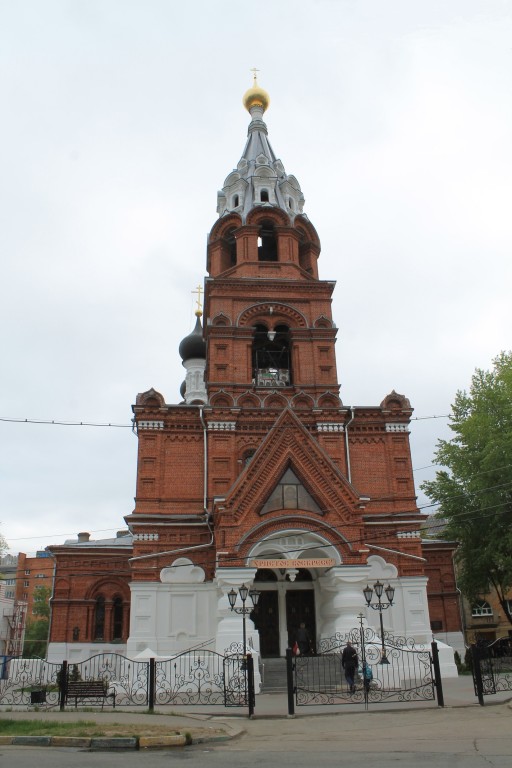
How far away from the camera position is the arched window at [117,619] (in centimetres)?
2864

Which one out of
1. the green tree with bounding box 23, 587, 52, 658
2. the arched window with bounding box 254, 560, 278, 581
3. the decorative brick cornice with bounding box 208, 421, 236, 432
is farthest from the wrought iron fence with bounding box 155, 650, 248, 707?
the green tree with bounding box 23, 587, 52, 658

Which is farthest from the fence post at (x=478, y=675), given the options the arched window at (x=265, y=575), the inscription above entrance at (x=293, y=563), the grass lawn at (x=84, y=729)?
the arched window at (x=265, y=575)

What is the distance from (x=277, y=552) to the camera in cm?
2294

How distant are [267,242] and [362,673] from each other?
21514mm

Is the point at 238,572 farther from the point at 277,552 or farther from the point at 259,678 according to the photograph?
the point at 259,678

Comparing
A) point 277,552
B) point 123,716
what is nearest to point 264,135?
point 277,552

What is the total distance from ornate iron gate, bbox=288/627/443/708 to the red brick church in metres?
1.06

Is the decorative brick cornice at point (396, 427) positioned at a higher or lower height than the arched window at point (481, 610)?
higher

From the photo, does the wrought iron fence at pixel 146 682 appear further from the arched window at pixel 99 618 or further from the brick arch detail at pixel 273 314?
the brick arch detail at pixel 273 314

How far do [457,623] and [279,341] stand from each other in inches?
554

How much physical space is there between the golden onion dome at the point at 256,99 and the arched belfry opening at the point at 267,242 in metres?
10.00

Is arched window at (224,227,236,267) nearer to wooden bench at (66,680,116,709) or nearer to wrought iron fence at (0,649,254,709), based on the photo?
wrought iron fence at (0,649,254,709)

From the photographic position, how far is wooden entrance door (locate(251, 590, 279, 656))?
2381 cm

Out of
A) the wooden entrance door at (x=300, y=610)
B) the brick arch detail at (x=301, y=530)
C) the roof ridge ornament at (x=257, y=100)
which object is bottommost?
the wooden entrance door at (x=300, y=610)
